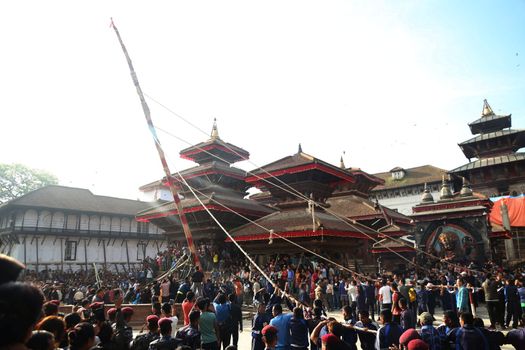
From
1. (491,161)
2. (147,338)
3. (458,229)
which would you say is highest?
(491,161)

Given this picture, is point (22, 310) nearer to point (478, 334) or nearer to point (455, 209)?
point (478, 334)

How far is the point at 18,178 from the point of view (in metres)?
52.4

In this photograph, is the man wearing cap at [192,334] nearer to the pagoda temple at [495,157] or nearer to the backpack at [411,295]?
the backpack at [411,295]

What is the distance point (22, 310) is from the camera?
244 cm

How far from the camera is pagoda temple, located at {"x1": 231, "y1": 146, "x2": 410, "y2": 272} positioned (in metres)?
19.9

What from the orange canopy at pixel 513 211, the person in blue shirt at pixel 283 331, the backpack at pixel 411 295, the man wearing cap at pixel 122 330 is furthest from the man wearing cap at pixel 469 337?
the orange canopy at pixel 513 211

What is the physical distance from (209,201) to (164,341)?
18.1 m

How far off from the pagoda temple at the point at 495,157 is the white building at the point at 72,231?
40.4 metres

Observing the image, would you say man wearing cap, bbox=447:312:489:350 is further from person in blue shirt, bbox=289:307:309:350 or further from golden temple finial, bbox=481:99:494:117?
golden temple finial, bbox=481:99:494:117

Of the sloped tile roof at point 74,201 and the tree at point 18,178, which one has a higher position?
the tree at point 18,178

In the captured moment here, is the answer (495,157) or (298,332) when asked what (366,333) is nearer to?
(298,332)

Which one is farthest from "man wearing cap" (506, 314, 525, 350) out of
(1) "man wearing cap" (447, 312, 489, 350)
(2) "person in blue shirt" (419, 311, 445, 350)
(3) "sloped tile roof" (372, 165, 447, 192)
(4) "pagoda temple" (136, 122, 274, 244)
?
(3) "sloped tile roof" (372, 165, 447, 192)

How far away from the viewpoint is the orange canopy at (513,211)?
31.5m

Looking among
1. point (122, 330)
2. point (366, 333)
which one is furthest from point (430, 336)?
point (122, 330)
